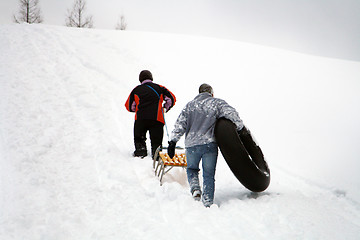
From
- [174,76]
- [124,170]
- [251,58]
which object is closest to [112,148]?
[124,170]

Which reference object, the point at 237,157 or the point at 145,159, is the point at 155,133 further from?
the point at 237,157

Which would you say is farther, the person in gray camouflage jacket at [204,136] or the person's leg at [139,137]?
the person's leg at [139,137]

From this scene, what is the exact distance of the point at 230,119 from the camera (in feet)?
12.7

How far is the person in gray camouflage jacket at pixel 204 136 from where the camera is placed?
3.83m

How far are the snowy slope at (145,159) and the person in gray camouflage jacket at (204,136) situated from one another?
10.3 inches

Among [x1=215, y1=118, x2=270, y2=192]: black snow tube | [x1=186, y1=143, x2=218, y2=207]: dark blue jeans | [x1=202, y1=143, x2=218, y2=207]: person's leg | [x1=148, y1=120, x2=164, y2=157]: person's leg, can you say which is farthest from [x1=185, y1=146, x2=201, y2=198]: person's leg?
[x1=148, y1=120, x2=164, y2=157]: person's leg

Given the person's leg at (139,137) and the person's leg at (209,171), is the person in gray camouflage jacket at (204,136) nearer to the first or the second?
the person's leg at (209,171)

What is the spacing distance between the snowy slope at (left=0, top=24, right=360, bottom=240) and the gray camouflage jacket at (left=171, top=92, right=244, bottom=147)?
86 centimetres

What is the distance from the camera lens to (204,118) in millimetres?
3939

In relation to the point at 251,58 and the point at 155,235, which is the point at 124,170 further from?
the point at 251,58

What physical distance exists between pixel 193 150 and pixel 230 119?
675 mm

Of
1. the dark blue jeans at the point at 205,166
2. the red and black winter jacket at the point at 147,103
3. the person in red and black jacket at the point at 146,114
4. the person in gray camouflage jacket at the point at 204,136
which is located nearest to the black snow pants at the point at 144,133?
the person in red and black jacket at the point at 146,114

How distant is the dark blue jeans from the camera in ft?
12.3

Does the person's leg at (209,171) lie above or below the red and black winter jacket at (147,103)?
below
